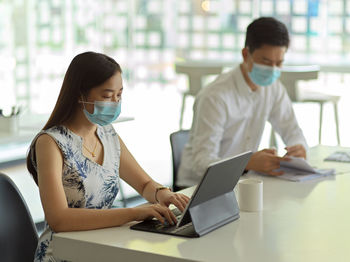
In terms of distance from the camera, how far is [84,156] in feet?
7.00

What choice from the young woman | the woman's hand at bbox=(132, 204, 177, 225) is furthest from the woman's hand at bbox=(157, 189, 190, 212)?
the woman's hand at bbox=(132, 204, 177, 225)

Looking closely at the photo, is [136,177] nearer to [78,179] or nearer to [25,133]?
[78,179]

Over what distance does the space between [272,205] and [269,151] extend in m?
0.59

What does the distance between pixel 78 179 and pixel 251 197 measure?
21.3 inches

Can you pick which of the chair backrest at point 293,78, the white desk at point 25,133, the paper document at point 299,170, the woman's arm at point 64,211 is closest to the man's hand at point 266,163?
the paper document at point 299,170

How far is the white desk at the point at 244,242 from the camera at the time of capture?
5.52 ft

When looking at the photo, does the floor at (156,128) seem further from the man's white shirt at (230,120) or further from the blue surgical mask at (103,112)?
the blue surgical mask at (103,112)

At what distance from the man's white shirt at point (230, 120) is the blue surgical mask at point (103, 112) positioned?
84cm

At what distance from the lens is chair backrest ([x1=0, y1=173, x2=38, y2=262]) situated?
6.67 ft

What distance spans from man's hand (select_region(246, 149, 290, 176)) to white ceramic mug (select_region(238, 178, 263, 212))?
1.77ft

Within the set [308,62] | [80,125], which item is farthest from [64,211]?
[308,62]

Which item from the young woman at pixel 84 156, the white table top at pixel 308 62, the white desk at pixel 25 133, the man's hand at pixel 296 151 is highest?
the young woman at pixel 84 156

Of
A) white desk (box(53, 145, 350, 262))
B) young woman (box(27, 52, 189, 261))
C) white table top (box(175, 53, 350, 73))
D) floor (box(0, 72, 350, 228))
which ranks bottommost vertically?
floor (box(0, 72, 350, 228))

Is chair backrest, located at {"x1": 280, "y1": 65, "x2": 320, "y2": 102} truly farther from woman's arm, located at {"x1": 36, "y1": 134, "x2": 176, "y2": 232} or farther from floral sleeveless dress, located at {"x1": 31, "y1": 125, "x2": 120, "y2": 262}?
woman's arm, located at {"x1": 36, "y1": 134, "x2": 176, "y2": 232}
